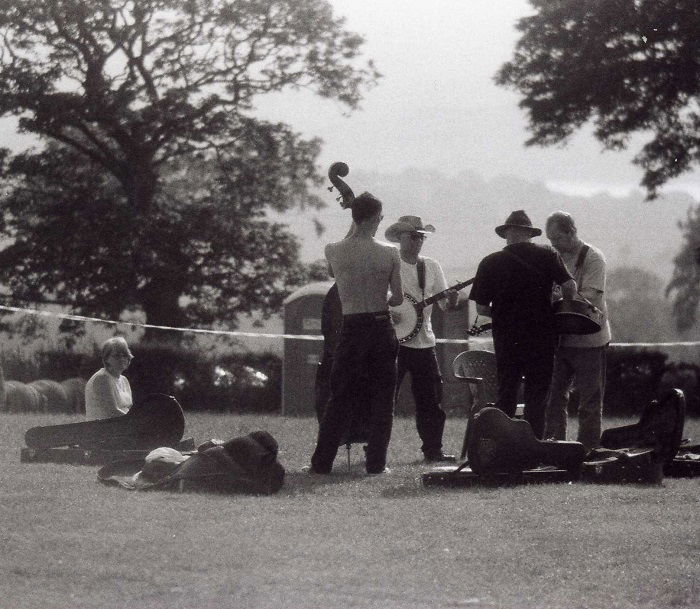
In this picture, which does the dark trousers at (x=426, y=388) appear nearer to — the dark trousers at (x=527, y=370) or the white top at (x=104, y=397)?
the dark trousers at (x=527, y=370)

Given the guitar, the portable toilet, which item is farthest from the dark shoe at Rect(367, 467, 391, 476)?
the portable toilet

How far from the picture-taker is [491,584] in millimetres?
5293

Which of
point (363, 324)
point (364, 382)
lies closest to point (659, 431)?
point (364, 382)

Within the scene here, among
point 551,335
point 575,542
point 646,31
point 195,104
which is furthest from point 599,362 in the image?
point 195,104

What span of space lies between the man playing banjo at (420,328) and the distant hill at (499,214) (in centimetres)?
6812

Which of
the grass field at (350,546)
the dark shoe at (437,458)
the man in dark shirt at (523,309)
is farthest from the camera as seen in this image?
the dark shoe at (437,458)

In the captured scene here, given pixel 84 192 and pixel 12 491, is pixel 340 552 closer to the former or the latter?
pixel 12 491

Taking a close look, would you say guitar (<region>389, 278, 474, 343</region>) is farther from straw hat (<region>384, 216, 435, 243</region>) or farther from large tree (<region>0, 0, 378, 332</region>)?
large tree (<region>0, 0, 378, 332</region>)

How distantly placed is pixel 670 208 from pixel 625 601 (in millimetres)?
110704

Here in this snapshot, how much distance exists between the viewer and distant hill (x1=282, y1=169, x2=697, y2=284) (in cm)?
8956

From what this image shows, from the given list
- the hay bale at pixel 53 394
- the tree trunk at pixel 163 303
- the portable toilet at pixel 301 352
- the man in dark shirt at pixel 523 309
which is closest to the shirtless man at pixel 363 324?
the man in dark shirt at pixel 523 309

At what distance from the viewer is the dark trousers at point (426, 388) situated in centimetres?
1024

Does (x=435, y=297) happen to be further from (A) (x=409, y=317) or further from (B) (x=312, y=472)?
(B) (x=312, y=472)

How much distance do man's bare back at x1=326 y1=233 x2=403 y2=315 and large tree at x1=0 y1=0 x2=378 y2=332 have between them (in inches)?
710
